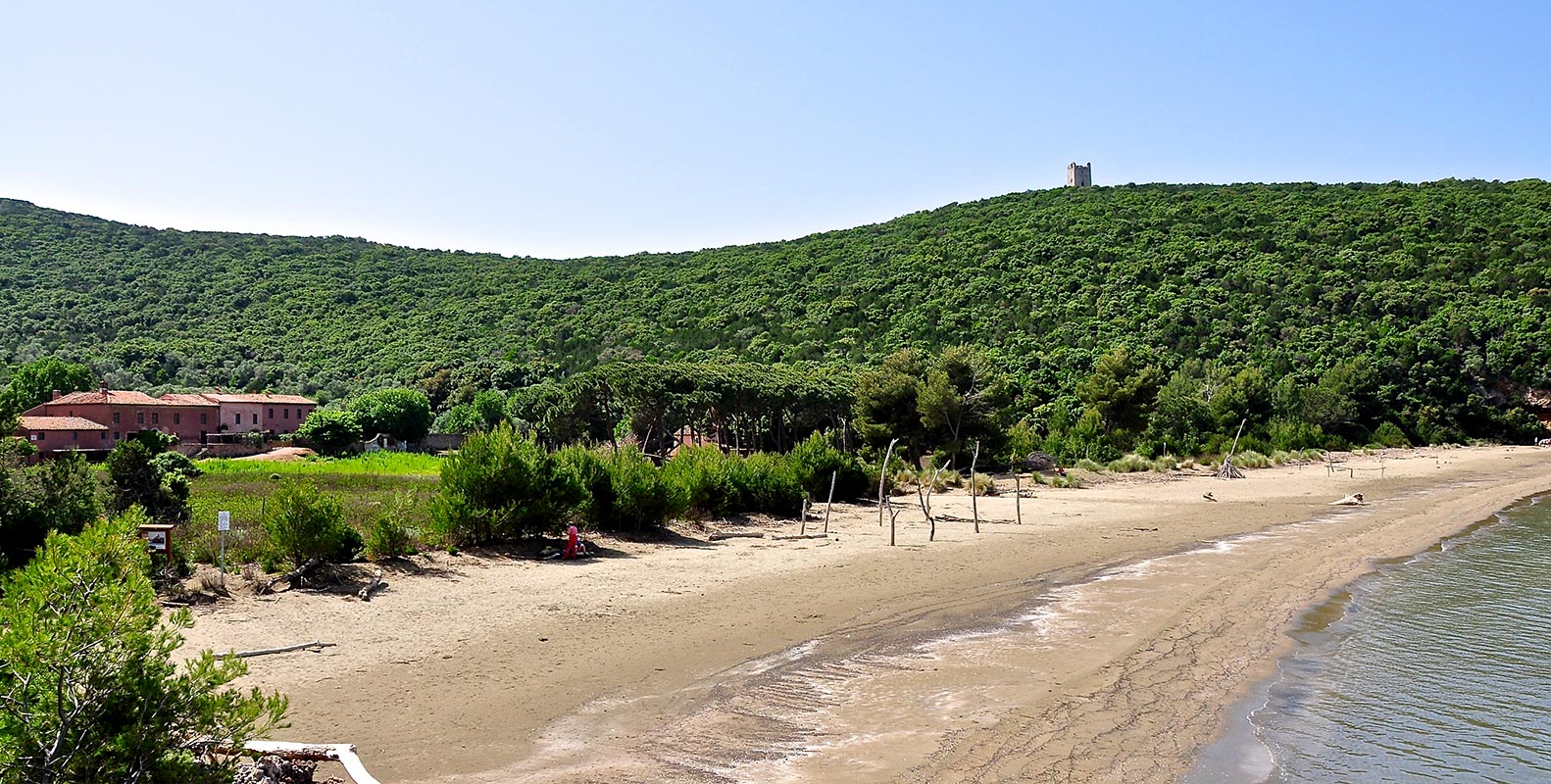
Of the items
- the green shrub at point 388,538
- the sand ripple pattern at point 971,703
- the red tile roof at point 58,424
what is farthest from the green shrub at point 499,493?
the red tile roof at point 58,424

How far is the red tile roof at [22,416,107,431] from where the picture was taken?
58344 mm

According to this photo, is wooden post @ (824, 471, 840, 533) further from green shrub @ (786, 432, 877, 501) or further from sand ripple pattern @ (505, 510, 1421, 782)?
sand ripple pattern @ (505, 510, 1421, 782)

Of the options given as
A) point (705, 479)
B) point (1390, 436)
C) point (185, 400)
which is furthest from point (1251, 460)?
point (185, 400)

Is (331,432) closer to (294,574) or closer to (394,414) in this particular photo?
(394,414)

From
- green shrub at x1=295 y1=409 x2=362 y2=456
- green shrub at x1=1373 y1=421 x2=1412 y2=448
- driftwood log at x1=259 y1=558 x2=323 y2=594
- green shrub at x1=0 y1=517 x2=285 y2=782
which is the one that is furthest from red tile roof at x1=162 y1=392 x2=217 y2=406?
green shrub at x1=1373 y1=421 x2=1412 y2=448

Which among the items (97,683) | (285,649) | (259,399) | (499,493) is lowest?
(285,649)

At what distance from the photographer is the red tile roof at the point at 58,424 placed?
58344 millimetres

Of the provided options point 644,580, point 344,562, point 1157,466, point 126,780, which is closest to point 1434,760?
point 126,780

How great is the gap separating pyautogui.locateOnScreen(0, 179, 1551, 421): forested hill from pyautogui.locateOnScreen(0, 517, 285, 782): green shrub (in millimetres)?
60793

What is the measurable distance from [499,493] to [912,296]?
69635 millimetres

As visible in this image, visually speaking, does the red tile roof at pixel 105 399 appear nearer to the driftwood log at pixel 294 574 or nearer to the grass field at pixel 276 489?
the grass field at pixel 276 489

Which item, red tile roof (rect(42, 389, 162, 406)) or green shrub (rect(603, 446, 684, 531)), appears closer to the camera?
green shrub (rect(603, 446, 684, 531))

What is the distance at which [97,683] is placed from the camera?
5.34 m

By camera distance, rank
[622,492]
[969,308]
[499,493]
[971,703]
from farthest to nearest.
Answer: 1. [969,308]
2. [622,492]
3. [499,493]
4. [971,703]
